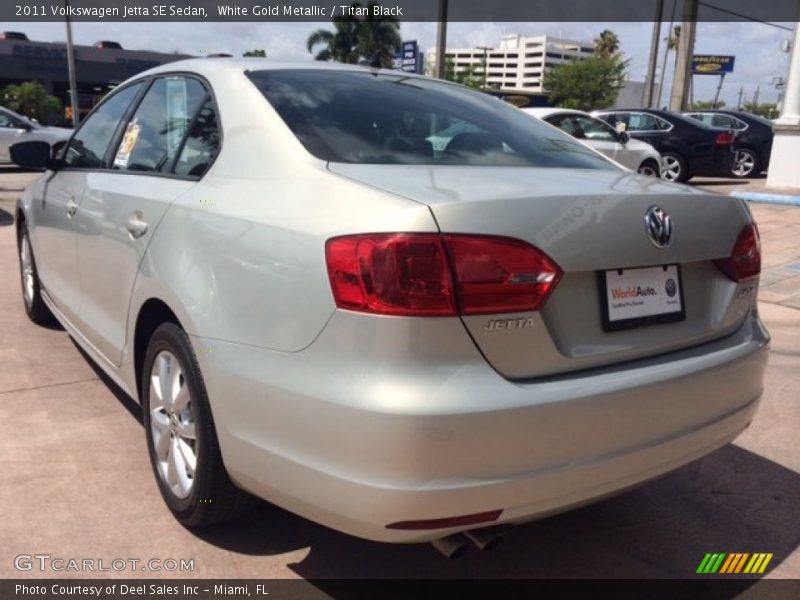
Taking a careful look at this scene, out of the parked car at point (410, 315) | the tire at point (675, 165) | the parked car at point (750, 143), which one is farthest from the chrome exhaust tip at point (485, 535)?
the parked car at point (750, 143)

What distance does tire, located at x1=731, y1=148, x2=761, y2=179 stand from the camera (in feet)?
53.5

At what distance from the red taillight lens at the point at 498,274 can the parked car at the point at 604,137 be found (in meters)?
10.4

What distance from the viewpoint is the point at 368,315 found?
1.89 meters

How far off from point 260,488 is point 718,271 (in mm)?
1577

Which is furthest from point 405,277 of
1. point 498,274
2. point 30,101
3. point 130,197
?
point 30,101

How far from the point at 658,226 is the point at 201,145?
5.29 ft

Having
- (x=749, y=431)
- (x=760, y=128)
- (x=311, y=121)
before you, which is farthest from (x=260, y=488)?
(x=760, y=128)

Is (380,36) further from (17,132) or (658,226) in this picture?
(658,226)

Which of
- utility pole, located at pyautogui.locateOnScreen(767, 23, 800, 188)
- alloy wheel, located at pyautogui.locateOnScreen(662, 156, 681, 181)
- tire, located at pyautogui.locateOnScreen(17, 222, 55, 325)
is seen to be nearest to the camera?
tire, located at pyautogui.locateOnScreen(17, 222, 55, 325)

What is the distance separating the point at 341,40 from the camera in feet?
148

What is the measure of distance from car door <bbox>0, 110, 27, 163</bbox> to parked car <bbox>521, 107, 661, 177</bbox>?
11.2m

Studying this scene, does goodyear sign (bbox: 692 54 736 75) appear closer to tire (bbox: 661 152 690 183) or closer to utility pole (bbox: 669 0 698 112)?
utility pole (bbox: 669 0 698 112)

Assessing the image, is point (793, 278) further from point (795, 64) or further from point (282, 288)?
point (795, 64)

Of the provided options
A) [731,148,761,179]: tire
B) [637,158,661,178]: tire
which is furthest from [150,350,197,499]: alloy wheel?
[731,148,761,179]: tire
